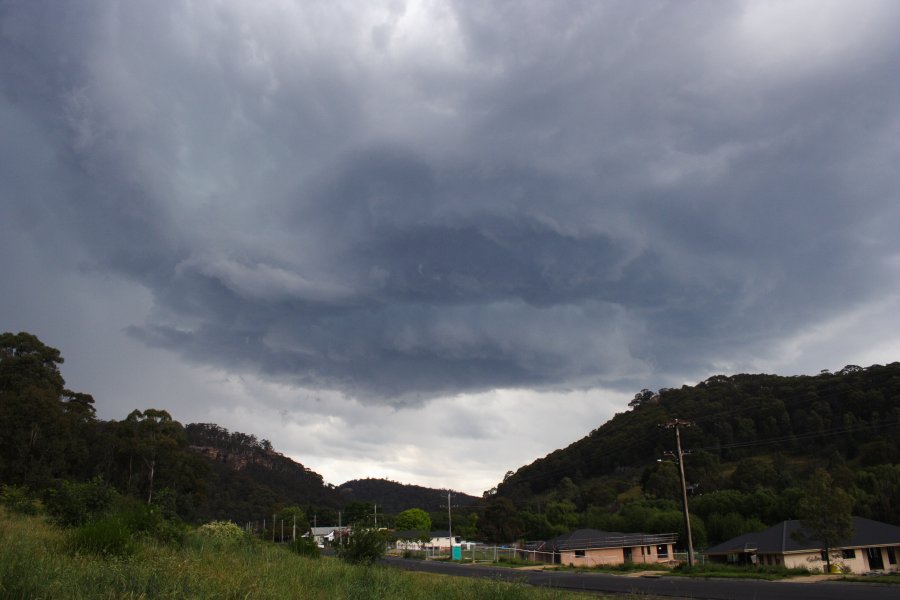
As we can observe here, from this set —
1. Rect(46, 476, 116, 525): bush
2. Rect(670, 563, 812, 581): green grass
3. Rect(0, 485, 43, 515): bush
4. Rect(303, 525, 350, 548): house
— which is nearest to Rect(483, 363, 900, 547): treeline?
Rect(670, 563, 812, 581): green grass

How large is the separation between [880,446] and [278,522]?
4494 inches

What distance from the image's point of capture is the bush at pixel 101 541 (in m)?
15.2

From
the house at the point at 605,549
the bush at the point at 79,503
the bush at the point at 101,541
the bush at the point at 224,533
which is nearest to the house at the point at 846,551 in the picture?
the house at the point at 605,549

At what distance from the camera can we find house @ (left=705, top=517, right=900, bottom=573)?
52.2 m

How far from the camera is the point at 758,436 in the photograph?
493ft

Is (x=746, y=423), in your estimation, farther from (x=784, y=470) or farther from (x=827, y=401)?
(x=784, y=470)

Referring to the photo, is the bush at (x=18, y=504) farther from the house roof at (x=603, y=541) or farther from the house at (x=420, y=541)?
the house at (x=420, y=541)

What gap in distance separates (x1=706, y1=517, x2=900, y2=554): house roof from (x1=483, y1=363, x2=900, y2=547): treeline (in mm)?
5713

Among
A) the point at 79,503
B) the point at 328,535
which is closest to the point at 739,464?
the point at 328,535

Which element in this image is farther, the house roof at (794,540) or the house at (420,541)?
the house at (420,541)

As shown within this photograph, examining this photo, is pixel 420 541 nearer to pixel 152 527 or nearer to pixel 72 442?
pixel 72 442

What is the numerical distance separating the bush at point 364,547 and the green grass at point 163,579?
30.8 ft

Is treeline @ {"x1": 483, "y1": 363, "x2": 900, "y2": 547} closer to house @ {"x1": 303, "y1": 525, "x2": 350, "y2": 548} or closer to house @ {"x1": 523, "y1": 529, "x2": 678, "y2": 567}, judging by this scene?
house @ {"x1": 523, "y1": 529, "x2": 678, "y2": 567}

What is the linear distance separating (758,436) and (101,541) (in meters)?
160
